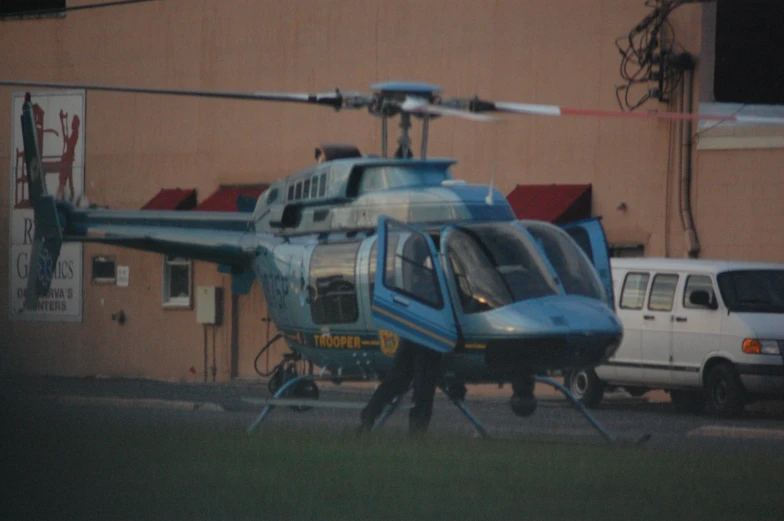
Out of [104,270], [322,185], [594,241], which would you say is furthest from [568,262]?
[104,270]

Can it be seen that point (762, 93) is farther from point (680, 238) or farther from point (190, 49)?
point (190, 49)

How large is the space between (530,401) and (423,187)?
2.78 metres

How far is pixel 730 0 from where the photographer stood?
25.1 meters

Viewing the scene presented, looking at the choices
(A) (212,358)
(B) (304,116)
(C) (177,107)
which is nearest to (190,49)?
(C) (177,107)

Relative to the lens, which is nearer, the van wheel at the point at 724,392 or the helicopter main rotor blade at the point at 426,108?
the helicopter main rotor blade at the point at 426,108

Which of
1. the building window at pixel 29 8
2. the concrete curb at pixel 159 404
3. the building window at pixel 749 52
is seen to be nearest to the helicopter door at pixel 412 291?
the concrete curb at pixel 159 404

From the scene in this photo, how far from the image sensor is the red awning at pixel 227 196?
96.8ft

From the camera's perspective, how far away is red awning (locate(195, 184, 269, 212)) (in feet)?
96.8

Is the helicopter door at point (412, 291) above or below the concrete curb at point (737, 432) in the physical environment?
above

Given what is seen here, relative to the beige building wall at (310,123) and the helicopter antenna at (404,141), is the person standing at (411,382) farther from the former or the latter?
the beige building wall at (310,123)

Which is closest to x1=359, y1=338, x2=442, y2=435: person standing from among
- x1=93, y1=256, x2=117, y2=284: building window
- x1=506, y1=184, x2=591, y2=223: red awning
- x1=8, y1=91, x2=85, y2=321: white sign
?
x1=506, y1=184, x2=591, y2=223: red awning

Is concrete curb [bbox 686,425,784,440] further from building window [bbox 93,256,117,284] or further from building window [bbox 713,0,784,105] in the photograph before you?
building window [bbox 93,256,117,284]

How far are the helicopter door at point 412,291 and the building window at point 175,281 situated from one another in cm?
1774

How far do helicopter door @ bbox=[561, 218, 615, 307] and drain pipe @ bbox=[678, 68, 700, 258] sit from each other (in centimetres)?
931
